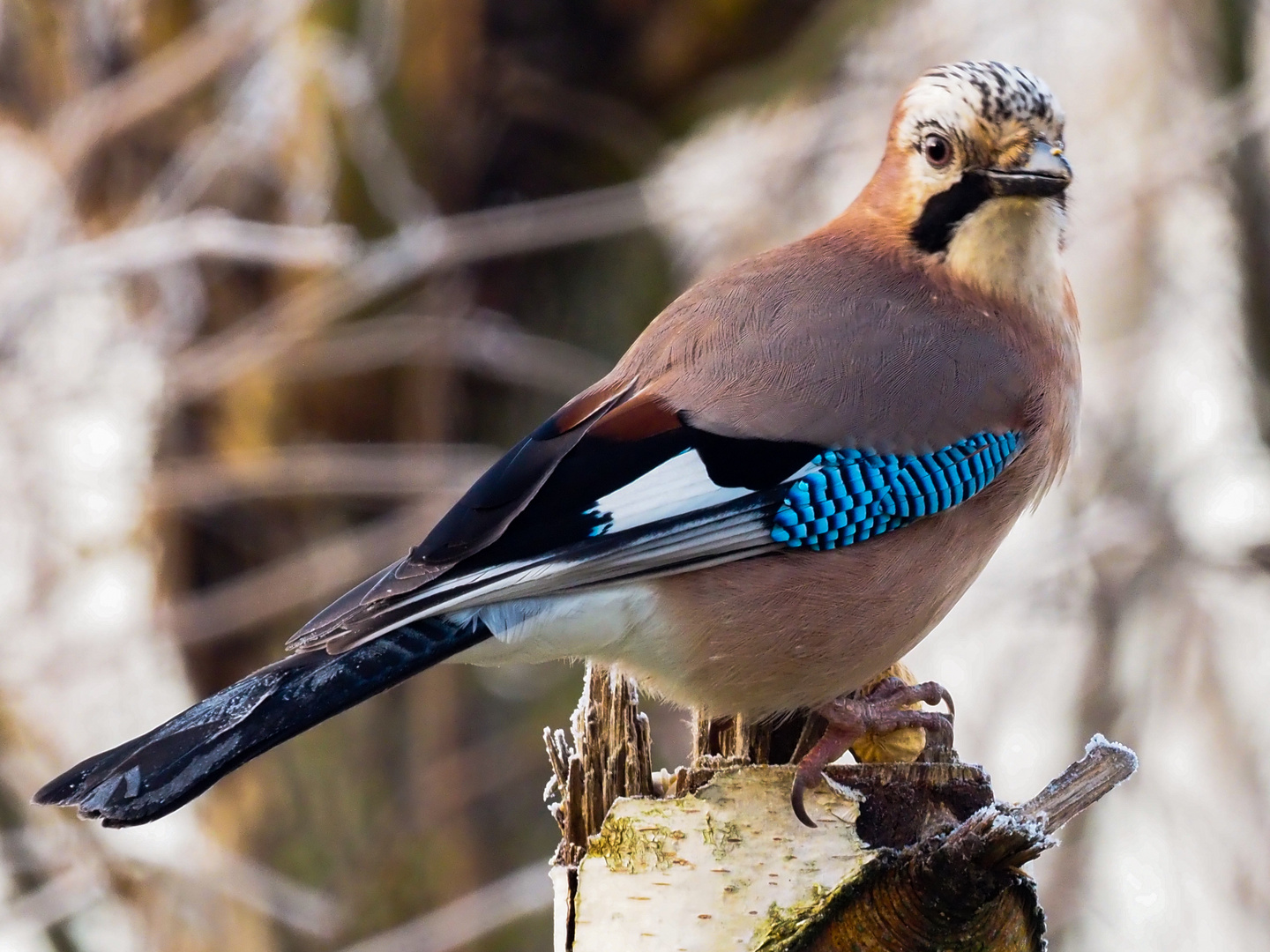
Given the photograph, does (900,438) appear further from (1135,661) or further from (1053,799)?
(1135,661)

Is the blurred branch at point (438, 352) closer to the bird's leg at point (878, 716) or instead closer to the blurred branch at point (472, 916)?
the blurred branch at point (472, 916)

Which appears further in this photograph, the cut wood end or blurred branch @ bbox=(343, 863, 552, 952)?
blurred branch @ bbox=(343, 863, 552, 952)

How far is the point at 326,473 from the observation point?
18.0 feet

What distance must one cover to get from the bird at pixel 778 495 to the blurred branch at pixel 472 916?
212 cm

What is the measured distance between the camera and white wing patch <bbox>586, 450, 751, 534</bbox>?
3014mm

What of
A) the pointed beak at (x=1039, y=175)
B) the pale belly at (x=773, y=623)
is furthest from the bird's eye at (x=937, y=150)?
the pale belly at (x=773, y=623)

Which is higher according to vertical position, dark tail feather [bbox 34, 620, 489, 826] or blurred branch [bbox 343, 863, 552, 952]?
dark tail feather [bbox 34, 620, 489, 826]

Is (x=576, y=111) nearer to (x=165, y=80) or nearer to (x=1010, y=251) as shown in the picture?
(x=165, y=80)

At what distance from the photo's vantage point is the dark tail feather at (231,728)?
2564 millimetres

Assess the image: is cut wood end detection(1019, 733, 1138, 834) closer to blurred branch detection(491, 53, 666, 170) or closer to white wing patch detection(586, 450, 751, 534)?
white wing patch detection(586, 450, 751, 534)

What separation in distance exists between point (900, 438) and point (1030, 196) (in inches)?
24.8

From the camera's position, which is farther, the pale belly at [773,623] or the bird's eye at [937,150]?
the bird's eye at [937,150]

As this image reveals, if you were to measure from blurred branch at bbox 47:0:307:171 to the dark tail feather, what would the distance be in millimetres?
3590

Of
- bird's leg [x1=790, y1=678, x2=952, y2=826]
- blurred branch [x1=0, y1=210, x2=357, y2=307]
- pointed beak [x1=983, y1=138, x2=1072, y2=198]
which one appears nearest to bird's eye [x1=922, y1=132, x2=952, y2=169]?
pointed beak [x1=983, y1=138, x2=1072, y2=198]
